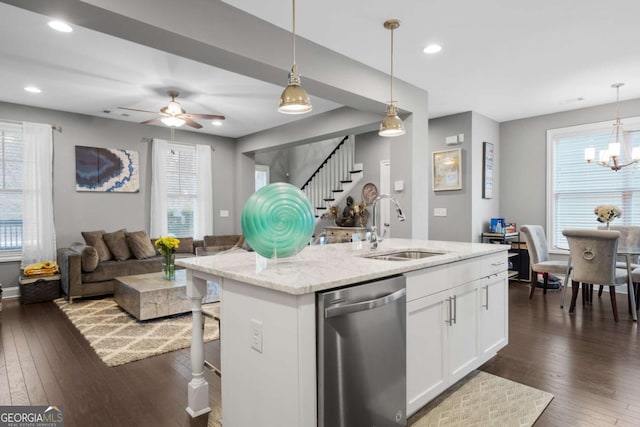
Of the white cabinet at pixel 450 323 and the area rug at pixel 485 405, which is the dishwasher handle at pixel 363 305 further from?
the area rug at pixel 485 405

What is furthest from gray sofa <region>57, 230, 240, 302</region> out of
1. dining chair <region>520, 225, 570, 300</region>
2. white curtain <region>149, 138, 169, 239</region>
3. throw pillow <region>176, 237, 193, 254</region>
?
dining chair <region>520, 225, 570, 300</region>

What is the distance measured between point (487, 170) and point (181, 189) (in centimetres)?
542

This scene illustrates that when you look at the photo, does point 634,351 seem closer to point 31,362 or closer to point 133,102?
point 31,362

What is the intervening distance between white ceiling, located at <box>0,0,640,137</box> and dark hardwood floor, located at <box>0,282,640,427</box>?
2.68 meters

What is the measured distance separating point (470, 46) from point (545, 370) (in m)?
2.82

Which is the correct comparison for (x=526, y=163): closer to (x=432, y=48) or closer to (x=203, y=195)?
(x=432, y=48)

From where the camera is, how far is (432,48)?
3307mm

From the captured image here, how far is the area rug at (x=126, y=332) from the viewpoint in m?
2.95

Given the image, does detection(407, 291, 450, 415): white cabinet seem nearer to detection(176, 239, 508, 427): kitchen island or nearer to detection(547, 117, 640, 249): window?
detection(176, 239, 508, 427): kitchen island

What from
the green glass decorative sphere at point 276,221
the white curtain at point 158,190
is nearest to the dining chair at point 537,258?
the green glass decorative sphere at point 276,221

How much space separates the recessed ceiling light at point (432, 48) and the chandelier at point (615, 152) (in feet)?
8.93

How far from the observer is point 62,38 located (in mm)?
3062

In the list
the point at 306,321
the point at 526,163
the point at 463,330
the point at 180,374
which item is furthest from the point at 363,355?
the point at 526,163

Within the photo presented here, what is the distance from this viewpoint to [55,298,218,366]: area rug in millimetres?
2945
